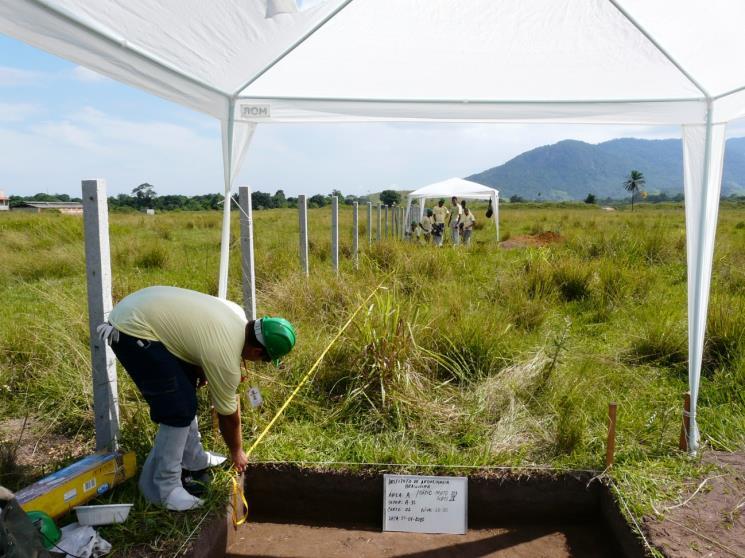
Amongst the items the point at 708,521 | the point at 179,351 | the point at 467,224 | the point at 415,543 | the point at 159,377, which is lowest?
the point at 415,543

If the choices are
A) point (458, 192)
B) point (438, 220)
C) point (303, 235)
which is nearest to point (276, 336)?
point (303, 235)

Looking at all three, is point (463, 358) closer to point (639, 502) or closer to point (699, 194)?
point (639, 502)

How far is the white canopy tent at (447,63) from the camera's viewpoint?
2393mm

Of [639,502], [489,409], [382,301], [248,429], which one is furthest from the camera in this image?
[382,301]

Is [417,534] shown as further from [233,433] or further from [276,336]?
[276,336]

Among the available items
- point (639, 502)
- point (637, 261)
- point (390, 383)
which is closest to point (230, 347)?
point (390, 383)

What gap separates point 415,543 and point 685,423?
1675 millimetres

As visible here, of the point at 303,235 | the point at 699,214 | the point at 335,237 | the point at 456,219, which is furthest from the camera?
the point at 456,219

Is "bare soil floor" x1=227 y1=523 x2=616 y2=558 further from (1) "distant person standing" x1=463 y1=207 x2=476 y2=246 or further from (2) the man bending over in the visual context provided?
(1) "distant person standing" x1=463 y1=207 x2=476 y2=246

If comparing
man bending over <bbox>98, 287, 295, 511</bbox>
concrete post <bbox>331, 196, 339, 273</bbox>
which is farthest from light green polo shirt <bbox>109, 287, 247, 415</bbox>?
concrete post <bbox>331, 196, 339, 273</bbox>

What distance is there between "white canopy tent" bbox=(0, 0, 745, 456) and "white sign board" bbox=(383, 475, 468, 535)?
1434 mm

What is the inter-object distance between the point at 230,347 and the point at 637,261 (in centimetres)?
797

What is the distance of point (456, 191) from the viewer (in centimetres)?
1714

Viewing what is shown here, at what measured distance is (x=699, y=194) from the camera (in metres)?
2.92
